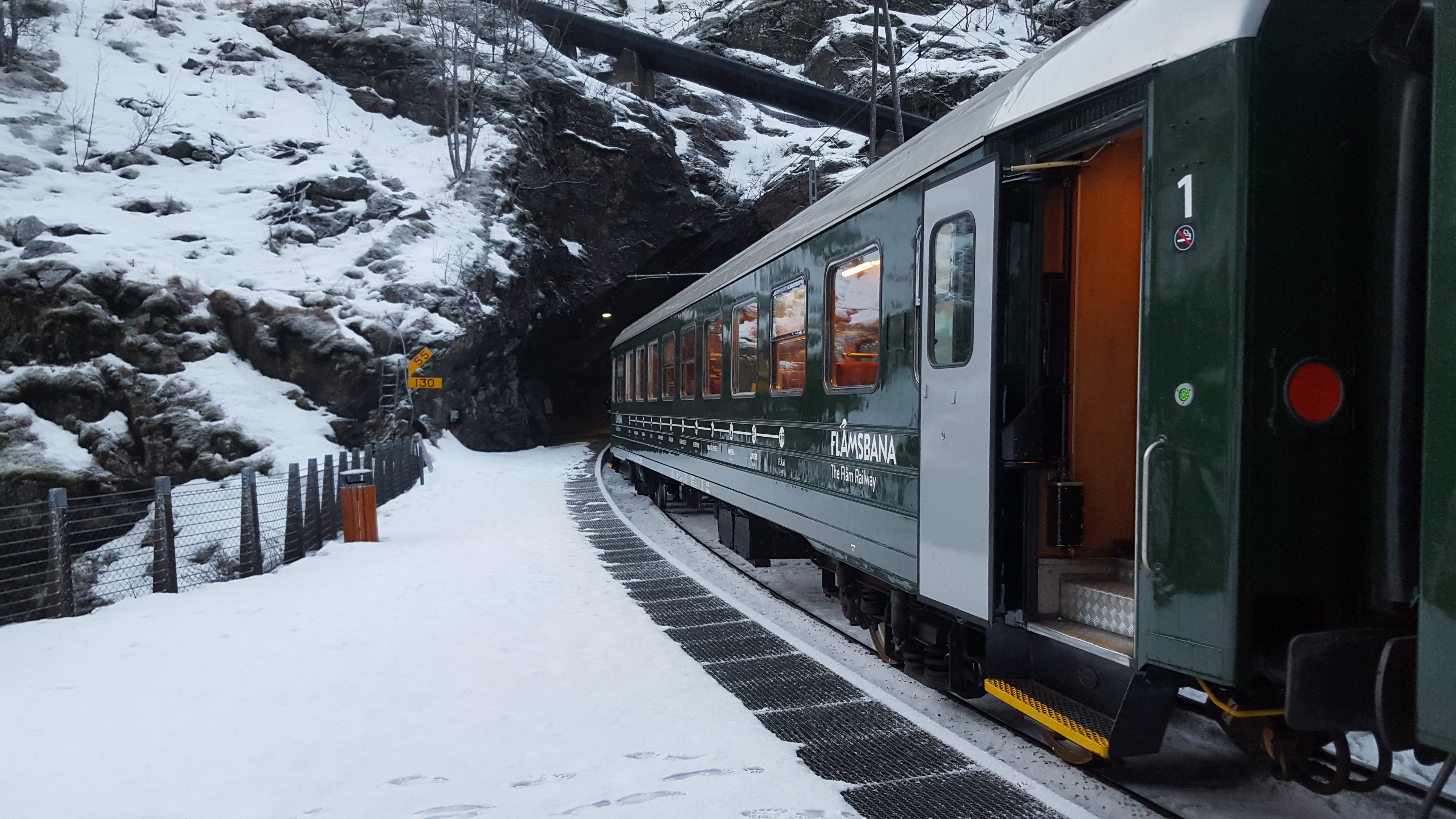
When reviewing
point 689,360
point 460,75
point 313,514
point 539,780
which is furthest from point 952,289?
point 460,75

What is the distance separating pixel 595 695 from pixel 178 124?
2863cm

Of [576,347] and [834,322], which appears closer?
[834,322]

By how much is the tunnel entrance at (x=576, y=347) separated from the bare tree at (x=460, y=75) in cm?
674

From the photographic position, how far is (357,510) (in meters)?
11.4

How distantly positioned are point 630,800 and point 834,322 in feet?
11.9

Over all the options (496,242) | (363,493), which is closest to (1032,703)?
(363,493)

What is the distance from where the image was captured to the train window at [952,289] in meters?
4.32

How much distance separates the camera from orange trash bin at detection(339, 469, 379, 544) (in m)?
11.4

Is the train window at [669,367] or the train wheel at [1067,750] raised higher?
the train window at [669,367]

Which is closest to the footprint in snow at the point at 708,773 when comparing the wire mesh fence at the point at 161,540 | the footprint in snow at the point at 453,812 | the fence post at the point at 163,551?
the footprint in snow at the point at 453,812

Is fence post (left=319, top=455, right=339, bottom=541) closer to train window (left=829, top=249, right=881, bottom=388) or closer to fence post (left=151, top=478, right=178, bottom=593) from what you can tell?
fence post (left=151, top=478, right=178, bottom=593)

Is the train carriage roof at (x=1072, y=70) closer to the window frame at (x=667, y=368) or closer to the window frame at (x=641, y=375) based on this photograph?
the window frame at (x=667, y=368)

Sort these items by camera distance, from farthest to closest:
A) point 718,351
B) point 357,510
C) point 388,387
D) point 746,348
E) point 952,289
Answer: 1. point 388,387
2. point 357,510
3. point 718,351
4. point 746,348
5. point 952,289

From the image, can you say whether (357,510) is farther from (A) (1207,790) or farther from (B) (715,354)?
(A) (1207,790)
